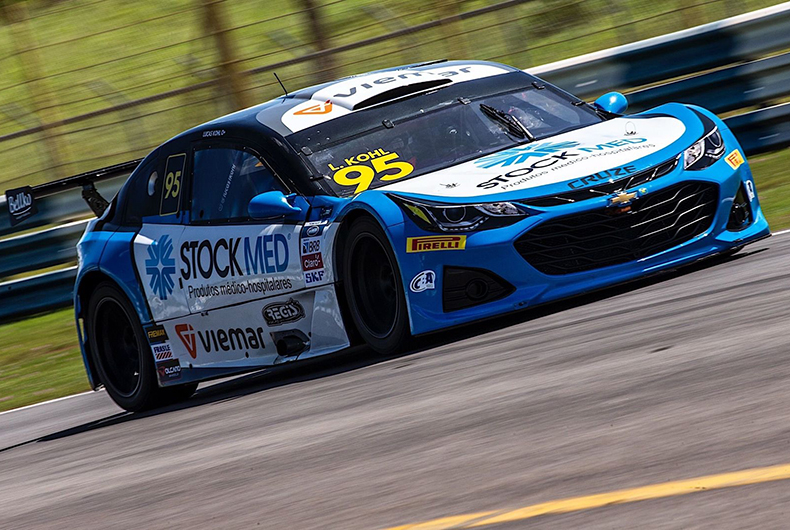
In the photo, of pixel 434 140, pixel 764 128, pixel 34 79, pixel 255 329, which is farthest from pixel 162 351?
pixel 34 79

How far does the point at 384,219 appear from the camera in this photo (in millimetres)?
6203

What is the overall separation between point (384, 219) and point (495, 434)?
2.10 m

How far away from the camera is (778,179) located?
9.85 meters

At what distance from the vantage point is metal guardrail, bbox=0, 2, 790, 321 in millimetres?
10656

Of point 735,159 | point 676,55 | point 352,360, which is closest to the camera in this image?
point 735,159

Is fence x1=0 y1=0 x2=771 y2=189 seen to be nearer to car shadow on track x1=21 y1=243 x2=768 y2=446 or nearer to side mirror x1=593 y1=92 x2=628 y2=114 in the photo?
side mirror x1=593 y1=92 x2=628 y2=114

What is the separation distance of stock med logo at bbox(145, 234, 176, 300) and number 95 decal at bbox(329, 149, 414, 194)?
1.23 metres

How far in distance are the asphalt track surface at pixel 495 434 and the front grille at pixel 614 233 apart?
0.26m

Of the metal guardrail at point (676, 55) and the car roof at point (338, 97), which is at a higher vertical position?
the car roof at point (338, 97)

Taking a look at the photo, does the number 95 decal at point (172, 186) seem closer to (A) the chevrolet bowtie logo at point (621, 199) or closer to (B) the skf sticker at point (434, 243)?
(B) the skf sticker at point (434, 243)

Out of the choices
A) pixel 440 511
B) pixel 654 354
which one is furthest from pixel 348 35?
pixel 440 511

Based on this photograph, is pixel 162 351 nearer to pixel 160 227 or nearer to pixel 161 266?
pixel 161 266

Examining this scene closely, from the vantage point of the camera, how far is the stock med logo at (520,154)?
21.8 feet

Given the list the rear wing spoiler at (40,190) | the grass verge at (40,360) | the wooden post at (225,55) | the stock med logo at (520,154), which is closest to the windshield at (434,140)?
the stock med logo at (520,154)
